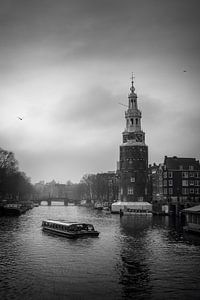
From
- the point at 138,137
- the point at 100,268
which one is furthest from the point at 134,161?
the point at 100,268

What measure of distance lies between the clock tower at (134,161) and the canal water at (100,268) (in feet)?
257

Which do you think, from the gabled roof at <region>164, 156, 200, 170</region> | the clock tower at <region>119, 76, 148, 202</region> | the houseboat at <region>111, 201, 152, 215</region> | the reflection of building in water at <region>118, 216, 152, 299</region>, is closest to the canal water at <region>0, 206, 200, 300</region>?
the reflection of building in water at <region>118, 216, 152, 299</region>

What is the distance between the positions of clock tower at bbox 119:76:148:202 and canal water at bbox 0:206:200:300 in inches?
3084

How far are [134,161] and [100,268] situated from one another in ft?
343

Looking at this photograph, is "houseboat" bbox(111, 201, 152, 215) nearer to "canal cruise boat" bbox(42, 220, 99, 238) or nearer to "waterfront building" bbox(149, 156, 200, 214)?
"waterfront building" bbox(149, 156, 200, 214)

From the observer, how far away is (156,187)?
6624 inches

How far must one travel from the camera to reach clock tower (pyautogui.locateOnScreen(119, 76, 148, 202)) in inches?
5664

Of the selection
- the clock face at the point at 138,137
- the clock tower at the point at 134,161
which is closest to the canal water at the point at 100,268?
the clock tower at the point at 134,161

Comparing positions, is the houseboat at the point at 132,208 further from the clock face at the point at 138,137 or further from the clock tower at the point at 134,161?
the clock face at the point at 138,137

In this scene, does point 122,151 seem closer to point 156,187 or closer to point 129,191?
point 129,191

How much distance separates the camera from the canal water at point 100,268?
32.1 metres

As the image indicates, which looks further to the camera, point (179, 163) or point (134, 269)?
point (179, 163)

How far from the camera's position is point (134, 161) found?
14450 cm

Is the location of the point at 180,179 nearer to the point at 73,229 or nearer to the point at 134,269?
A: the point at 73,229
